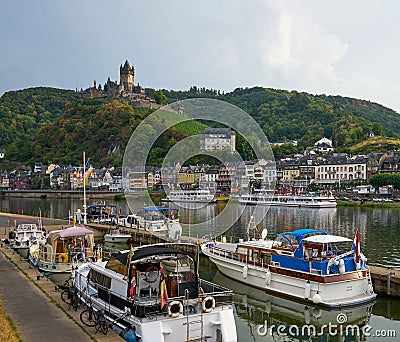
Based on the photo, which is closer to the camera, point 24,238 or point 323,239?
point 323,239

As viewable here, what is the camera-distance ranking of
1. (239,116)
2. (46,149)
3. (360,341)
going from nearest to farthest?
(360,341) → (239,116) → (46,149)

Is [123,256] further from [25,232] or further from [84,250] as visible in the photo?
[25,232]

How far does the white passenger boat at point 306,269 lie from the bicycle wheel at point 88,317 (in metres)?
10.6

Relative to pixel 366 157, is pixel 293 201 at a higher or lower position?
lower

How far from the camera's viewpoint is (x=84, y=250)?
79.1 ft

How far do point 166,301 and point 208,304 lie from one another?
1374mm

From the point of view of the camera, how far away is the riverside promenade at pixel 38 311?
43.9ft

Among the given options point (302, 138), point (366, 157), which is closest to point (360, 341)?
point (366, 157)

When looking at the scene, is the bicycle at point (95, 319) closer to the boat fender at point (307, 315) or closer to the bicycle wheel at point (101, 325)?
the bicycle wheel at point (101, 325)

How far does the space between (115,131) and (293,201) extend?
89.9m

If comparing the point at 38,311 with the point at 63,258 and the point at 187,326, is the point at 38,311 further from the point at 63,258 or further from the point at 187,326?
the point at 63,258

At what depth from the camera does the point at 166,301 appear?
44.2ft

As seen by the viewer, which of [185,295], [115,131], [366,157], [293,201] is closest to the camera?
[185,295]

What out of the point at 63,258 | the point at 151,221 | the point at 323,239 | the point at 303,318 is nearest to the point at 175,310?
the point at 303,318
